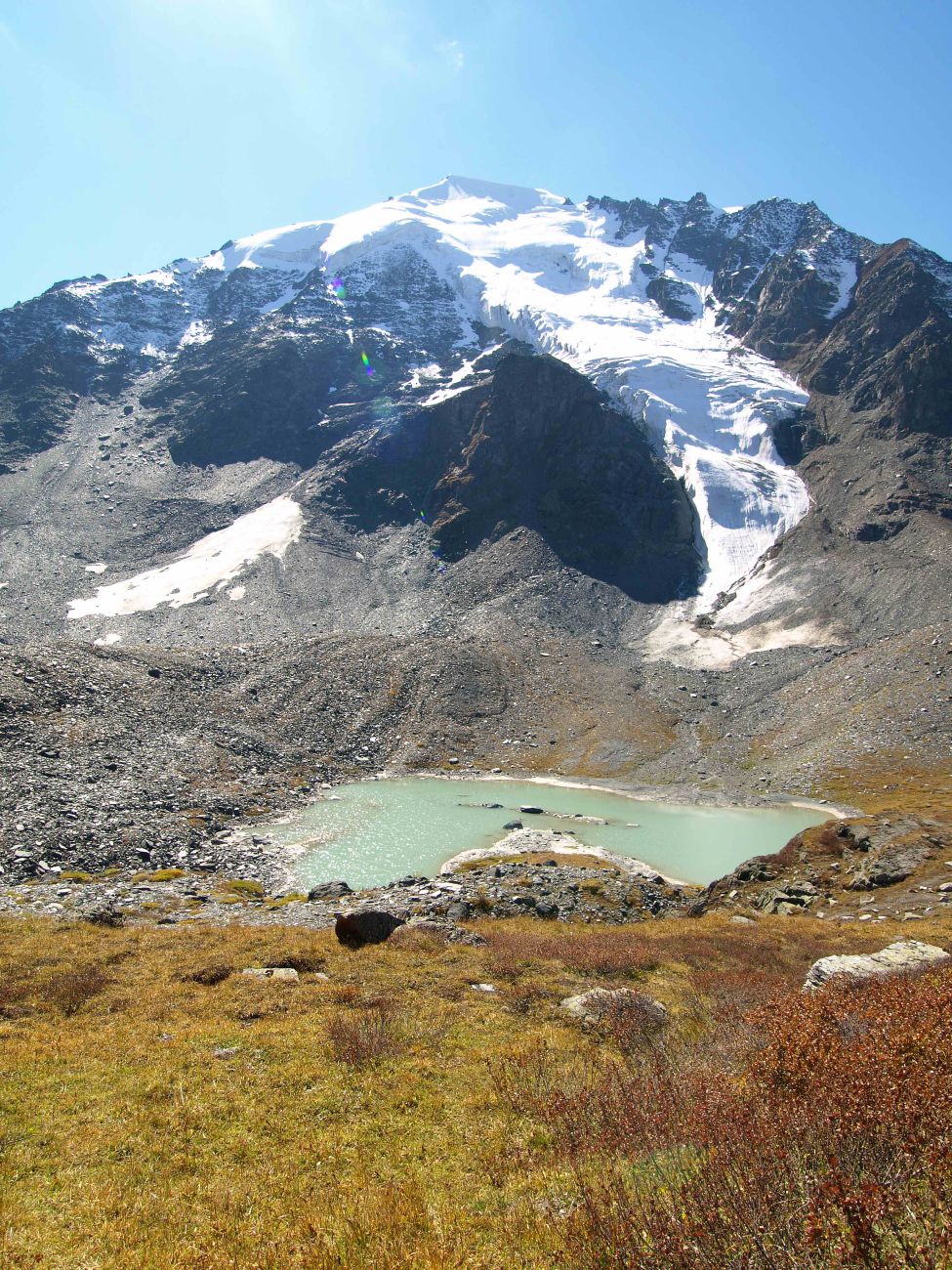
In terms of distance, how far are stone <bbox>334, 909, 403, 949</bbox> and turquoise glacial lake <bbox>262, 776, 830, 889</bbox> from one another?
15.1 m

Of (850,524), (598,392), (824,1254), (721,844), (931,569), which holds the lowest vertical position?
(721,844)

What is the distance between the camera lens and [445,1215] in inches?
286

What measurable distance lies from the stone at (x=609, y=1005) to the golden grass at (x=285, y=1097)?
0.42 meters

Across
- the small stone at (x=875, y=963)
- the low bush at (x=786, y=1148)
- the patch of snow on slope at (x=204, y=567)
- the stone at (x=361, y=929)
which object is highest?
the patch of snow on slope at (x=204, y=567)

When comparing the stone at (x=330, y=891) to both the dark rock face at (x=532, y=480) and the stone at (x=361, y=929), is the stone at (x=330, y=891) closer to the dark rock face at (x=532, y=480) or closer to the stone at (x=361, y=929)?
the stone at (x=361, y=929)

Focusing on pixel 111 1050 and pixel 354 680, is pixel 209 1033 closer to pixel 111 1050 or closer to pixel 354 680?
pixel 111 1050

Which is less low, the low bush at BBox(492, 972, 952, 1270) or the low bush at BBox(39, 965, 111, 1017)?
the low bush at BBox(492, 972, 952, 1270)

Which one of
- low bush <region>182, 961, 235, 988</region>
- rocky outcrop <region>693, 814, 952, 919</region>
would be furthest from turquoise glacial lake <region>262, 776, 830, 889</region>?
low bush <region>182, 961, 235, 988</region>

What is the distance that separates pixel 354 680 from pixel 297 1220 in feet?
234

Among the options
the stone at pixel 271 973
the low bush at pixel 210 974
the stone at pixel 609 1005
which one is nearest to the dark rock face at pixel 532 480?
the stone at pixel 609 1005

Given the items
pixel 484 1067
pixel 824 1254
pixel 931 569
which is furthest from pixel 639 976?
pixel 931 569

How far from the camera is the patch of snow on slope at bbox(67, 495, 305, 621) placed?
4405 inches

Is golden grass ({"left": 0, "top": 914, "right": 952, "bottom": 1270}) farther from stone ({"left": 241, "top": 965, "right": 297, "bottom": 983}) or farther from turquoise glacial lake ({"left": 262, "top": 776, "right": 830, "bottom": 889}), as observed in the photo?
turquoise glacial lake ({"left": 262, "top": 776, "right": 830, "bottom": 889})

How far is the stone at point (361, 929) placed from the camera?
19.2m
